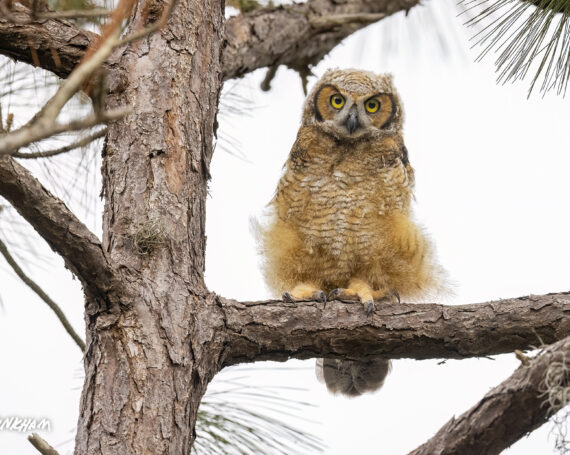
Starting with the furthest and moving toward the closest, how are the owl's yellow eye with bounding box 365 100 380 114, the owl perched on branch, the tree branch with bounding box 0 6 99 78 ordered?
1. the owl's yellow eye with bounding box 365 100 380 114
2. the owl perched on branch
3. the tree branch with bounding box 0 6 99 78

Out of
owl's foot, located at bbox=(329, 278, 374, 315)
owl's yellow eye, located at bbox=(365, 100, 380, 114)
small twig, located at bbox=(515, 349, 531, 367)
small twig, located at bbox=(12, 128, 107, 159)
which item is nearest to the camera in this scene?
small twig, located at bbox=(12, 128, 107, 159)

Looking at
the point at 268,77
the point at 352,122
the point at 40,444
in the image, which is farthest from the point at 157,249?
the point at 268,77

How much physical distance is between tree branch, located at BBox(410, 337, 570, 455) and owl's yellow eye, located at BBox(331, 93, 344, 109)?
217 cm

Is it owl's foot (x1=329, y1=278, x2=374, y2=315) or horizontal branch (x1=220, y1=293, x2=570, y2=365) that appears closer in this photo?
horizontal branch (x1=220, y1=293, x2=570, y2=365)

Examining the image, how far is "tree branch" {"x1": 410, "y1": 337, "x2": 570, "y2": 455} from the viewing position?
185 cm

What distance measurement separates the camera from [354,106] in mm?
3832

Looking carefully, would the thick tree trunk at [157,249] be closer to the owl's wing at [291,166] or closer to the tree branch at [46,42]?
the tree branch at [46,42]

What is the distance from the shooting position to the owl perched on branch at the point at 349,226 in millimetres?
3342

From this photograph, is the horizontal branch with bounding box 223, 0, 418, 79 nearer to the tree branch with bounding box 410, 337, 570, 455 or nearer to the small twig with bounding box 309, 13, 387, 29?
the small twig with bounding box 309, 13, 387, 29

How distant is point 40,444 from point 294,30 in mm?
2903

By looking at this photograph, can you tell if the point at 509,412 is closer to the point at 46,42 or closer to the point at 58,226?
the point at 58,226

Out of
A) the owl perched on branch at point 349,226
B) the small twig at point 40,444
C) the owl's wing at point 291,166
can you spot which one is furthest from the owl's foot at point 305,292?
the small twig at point 40,444

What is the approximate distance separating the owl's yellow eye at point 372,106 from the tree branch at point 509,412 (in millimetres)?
2151

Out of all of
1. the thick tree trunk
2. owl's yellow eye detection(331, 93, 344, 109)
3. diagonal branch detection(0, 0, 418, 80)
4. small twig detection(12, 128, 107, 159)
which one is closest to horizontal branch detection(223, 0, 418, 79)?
diagonal branch detection(0, 0, 418, 80)
